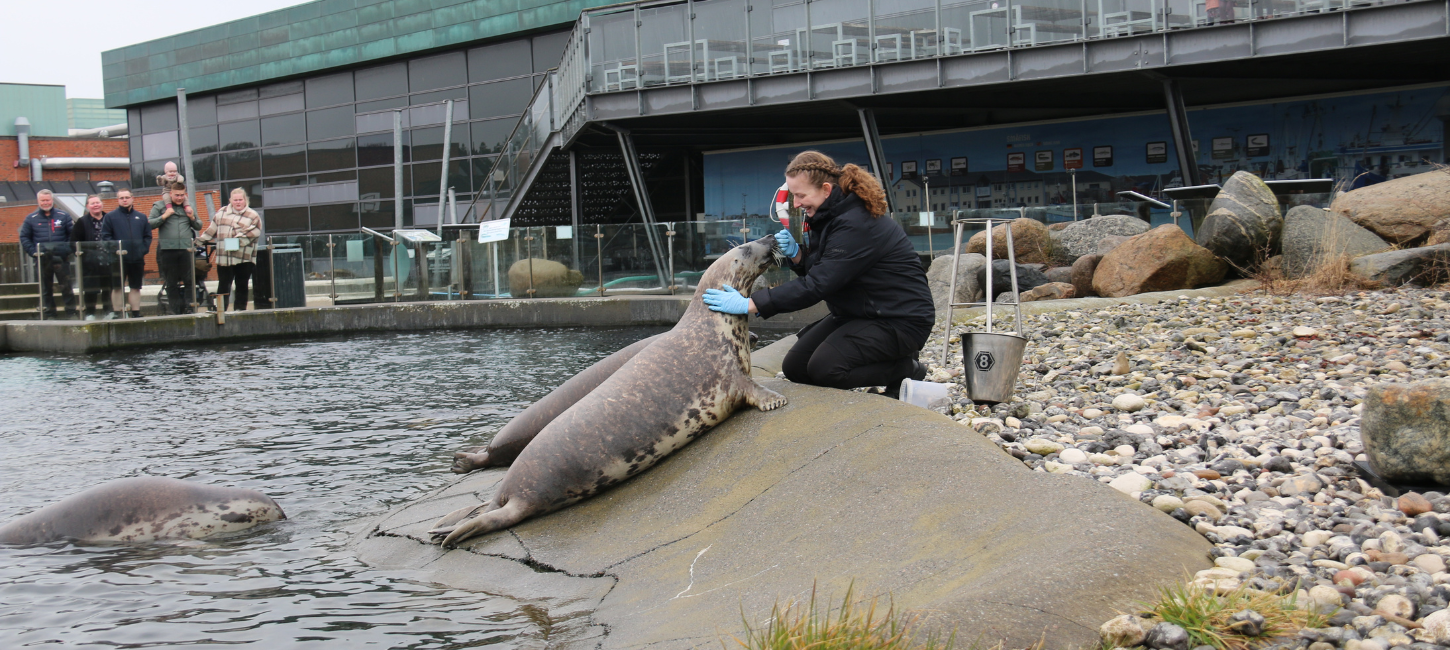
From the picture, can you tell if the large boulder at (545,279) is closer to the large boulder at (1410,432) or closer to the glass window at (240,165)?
the large boulder at (1410,432)

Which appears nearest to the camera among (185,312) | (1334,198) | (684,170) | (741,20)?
(1334,198)

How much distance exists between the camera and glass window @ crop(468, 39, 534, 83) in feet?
103

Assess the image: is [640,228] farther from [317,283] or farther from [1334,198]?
[1334,198]

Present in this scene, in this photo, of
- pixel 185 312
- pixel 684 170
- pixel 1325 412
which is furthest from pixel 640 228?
pixel 1325 412

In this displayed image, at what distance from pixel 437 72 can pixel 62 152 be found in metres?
28.7

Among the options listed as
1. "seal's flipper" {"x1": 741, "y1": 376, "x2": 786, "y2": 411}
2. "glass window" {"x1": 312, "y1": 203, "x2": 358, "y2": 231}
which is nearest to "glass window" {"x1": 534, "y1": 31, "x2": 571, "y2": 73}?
"glass window" {"x1": 312, "y1": 203, "x2": 358, "y2": 231}

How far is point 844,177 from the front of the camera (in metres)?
5.90

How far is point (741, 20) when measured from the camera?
2030 cm

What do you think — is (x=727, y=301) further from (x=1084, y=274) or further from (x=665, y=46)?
(x=665, y=46)

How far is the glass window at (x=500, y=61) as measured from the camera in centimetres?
3131

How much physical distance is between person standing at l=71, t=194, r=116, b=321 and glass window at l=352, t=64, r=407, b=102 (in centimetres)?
1873

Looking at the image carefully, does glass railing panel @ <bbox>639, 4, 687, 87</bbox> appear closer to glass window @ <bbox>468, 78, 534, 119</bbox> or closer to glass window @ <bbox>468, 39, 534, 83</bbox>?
glass window @ <bbox>468, 78, 534, 119</bbox>

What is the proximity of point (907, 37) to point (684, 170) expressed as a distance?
12.0 metres

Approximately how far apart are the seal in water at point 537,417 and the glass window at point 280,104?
32.8 metres
